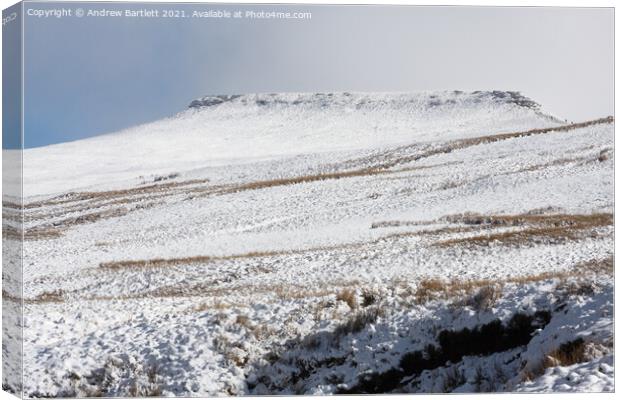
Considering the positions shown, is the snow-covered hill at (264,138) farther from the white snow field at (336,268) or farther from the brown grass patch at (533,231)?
the brown grass patch at (533,231)

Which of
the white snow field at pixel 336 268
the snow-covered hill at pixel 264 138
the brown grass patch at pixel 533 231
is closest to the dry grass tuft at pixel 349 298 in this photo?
the white snow field at pixel 336 268

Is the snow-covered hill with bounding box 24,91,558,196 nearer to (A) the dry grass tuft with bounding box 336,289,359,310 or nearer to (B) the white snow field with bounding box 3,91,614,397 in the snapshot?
(B) the white snow field with bounding box 3,91,614,397

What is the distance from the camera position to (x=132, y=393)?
14602 mm

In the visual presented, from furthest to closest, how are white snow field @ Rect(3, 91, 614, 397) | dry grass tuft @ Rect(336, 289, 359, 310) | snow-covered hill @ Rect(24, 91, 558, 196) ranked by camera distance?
snow-covered hill @ Rect(24, 91, 558, 196) → dry grass tuft @ Rect(336, 289, 359, 310) → white snow field @ Rect(3, 91, 614, 397)

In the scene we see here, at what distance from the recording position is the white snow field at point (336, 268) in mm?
14562

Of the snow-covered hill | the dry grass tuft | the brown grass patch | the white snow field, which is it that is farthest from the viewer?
the snow-covered hill

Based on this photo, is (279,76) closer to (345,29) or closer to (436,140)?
(345,29)

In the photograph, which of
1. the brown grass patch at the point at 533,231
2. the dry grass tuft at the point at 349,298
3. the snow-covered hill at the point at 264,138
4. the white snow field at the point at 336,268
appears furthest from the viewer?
the snow-covered hill at the point at 264,138

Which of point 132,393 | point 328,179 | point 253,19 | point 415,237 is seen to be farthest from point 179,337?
point 328,179

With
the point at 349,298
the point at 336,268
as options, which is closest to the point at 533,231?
the point at 336,268

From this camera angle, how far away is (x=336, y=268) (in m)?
22.0

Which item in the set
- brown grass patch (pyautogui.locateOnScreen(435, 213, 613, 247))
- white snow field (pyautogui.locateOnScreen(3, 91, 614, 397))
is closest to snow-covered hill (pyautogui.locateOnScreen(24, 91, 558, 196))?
white snow field (pyautogui.locateOnScreen(3, 91, 614, 397))

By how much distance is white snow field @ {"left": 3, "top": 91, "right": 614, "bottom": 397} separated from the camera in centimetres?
1456

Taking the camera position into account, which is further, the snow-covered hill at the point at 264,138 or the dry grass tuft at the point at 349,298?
the snow-covered hill at the point at 264,138
